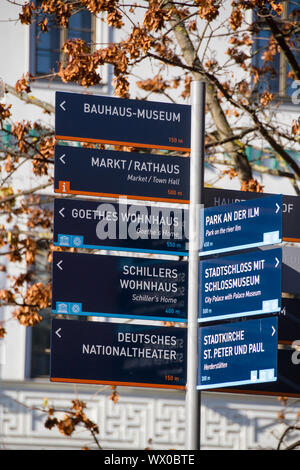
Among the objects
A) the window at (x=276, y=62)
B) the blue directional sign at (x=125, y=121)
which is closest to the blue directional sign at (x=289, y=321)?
the blue directional sign at (x=125, y=121)

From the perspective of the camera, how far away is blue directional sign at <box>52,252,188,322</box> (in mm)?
7664

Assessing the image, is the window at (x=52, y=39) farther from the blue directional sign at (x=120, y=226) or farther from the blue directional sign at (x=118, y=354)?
the blue directional sign at (x=118, y=354)

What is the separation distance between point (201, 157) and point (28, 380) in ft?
37.1

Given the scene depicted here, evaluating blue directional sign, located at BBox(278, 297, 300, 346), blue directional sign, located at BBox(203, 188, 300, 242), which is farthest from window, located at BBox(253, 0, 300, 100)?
blue directional sign, located at BBox(278, 297, 300, 346)

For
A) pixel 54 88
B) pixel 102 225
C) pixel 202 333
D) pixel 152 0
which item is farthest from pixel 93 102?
pixel 54 88

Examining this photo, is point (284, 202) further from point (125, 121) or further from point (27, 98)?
point (27, 98)

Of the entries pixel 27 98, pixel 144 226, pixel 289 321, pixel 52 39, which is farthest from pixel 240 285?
pixel 52 39

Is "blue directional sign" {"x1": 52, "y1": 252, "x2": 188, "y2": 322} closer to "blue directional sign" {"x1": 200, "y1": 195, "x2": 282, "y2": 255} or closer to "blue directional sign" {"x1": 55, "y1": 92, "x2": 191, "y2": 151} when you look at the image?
"blue directional sign" {"x1": 200, "y1": 195, "x2": 282, "y2": 255}

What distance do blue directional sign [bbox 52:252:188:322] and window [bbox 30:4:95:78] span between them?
1129 centimetres

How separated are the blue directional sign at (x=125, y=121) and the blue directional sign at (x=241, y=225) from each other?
2.05 ft

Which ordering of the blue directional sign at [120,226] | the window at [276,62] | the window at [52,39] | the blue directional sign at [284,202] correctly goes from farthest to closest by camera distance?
the window at [52,39]
the window at [276,62]
the blue directional sign at [284,202]
the blue directional sign at [120,226]

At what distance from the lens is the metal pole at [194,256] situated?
7.24 m

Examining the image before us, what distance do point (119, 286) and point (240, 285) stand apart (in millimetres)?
892

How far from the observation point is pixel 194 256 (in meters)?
7.65
